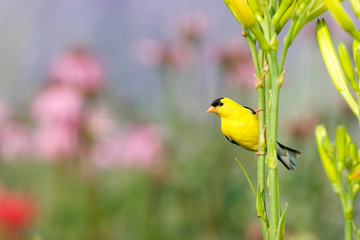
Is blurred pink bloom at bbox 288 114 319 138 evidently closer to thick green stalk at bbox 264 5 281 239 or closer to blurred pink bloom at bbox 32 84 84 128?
blurred pink bloom at bbox 32 84 84 128

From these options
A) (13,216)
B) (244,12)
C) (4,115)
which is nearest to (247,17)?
(244,12)

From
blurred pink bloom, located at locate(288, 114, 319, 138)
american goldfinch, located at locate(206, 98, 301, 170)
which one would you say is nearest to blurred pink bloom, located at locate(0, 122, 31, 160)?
blurred pink bloom, located at locate(288, 114, 319, 138)

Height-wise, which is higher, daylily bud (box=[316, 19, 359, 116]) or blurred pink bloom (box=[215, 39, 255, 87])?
Result: blurred pink bloom (box=[215, 39, 255, 87])

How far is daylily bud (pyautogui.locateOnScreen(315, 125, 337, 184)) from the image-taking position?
0.41 metres

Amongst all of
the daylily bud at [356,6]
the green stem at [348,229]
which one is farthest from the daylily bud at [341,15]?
the green stem at [348,229]

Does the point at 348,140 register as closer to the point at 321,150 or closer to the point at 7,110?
the point at 321,150

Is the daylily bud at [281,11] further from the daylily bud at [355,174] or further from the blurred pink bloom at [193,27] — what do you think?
the blurred pink bloom at [193,27]

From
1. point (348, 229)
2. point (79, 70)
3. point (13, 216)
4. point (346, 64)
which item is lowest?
point (13, 216)

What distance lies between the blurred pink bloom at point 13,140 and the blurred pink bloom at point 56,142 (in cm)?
6

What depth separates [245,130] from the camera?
45 cm

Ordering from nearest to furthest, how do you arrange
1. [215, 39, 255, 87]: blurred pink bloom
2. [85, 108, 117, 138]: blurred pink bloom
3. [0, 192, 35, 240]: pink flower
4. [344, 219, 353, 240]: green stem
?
[344, 219, 353, 240]: green stem
[0, 192, 35, 240]: pink flower
[85, 108, 117, 138]: blurred pink bloom
[215, 39, 255, 87]: blurred pink bloom

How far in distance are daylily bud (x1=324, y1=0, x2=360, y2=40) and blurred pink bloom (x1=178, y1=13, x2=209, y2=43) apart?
1.35m

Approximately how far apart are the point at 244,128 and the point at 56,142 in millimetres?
1247

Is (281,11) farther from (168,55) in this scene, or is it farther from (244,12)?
(168,55)
